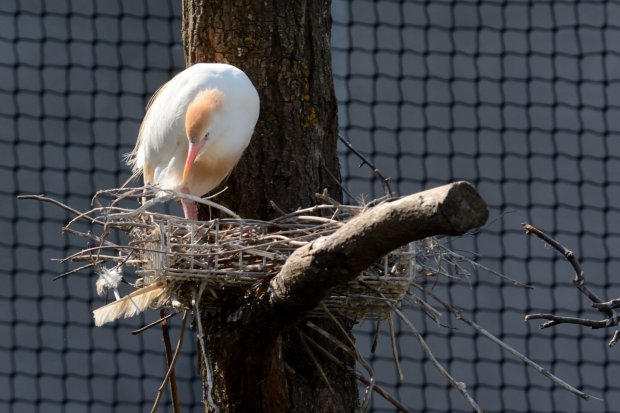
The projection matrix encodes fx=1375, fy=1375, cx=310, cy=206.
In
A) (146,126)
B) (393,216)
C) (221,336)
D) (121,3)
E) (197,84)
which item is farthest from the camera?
(121,3)

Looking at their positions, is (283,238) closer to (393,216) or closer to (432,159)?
(393,216)

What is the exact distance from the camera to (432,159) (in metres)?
5.92

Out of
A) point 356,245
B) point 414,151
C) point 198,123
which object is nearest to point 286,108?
point 198,123

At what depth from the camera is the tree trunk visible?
8.80 feet

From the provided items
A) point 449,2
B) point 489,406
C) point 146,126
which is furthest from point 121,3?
point 146,126

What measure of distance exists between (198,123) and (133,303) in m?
0.53

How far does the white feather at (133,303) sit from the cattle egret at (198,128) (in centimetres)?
32

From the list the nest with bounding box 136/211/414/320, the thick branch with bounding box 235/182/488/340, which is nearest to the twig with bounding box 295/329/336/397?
the nest with bounding box 136/211/414/320

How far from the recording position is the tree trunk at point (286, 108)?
2.68 metres

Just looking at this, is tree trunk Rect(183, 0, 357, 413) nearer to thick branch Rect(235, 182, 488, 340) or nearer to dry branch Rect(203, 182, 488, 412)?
dry branch Rect(203, 182, 488, 412)

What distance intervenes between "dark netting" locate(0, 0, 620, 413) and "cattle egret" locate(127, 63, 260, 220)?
2528 millimetres

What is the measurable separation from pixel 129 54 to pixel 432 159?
4.63 feet

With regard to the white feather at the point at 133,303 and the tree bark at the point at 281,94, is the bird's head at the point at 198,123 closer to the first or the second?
the tree bark at the point at 281,94

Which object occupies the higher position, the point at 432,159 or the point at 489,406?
the point at 432,159
